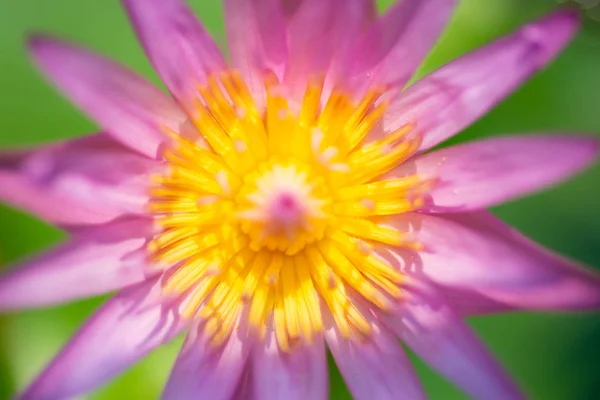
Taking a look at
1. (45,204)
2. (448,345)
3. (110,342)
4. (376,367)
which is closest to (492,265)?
(448,345)

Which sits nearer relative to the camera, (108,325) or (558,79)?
(108,325)

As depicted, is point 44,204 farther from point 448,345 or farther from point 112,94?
point 448,345

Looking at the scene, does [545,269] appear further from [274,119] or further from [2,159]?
[2,159]

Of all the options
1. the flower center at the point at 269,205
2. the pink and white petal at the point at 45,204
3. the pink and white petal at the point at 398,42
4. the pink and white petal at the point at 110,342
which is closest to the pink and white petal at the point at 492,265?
the flower center at the point at 269,205

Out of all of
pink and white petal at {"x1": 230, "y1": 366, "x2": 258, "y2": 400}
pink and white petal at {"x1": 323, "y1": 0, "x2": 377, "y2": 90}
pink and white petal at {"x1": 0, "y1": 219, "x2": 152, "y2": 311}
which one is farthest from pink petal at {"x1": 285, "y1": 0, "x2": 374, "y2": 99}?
pink and white petal at {"x1": 230, "y1": 366, "x2": 258, "y2": 400}

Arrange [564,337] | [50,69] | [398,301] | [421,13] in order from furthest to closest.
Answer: [564,337] → [398,301] → [421,13] → [50,69]

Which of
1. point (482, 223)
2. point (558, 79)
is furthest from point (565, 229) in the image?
point (482, 223)
